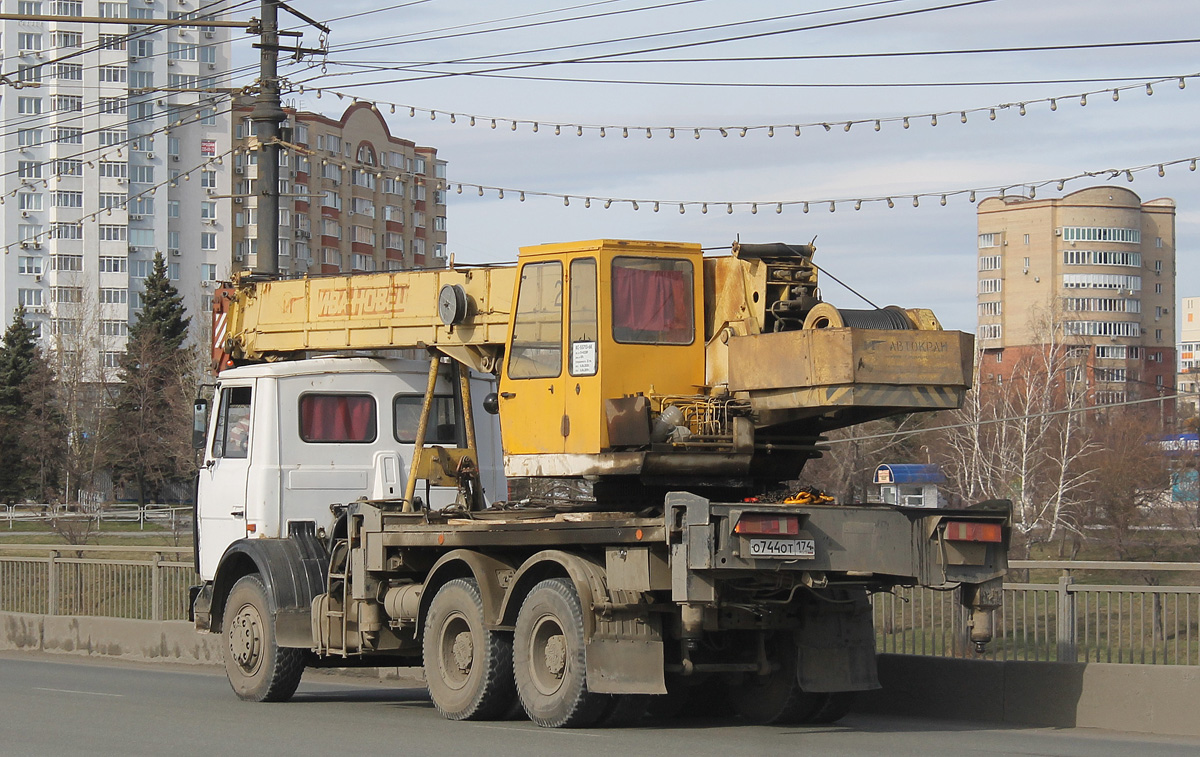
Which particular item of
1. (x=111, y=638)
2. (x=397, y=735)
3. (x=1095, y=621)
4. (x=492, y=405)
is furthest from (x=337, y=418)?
(x=111, y=638)

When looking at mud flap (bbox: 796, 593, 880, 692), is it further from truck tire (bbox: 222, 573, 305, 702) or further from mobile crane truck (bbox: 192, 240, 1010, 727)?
truck tire (bbox: 222, 573, 305, 702)

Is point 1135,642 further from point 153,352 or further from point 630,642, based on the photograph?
point 153,352

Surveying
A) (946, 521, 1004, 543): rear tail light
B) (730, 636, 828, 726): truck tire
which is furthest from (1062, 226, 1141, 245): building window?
(946, 521, 1004, 543): rear tail light

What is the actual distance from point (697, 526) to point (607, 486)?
201 centimetres

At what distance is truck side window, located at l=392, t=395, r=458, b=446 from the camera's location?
1488cm

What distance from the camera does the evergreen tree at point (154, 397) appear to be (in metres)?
70.3

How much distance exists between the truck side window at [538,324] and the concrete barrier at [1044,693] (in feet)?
13.0

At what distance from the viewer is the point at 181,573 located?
63.9 feet

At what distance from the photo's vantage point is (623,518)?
10984 millimetres

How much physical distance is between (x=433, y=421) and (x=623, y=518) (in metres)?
4.29

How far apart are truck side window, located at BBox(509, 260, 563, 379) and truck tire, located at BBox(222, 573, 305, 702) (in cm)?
358

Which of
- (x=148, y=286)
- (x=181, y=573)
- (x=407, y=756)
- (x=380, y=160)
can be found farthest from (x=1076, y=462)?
(x=380, y=160)

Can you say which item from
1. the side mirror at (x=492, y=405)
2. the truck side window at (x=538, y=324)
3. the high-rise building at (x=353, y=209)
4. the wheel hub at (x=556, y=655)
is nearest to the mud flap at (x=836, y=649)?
the wheel hub at (x=556, y=655)

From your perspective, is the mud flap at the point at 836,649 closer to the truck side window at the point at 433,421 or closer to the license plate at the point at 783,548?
the license plate at the point at 783,548
